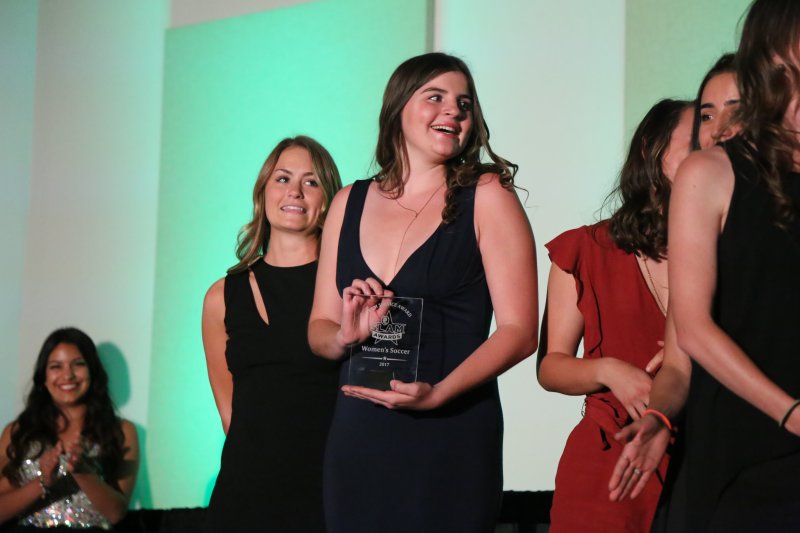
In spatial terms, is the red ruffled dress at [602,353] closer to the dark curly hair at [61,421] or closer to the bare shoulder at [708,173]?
the bare shoulder at [708,173]

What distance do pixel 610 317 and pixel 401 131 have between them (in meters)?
0.66

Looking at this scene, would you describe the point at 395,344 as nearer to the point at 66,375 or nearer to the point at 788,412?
the point at 788,412

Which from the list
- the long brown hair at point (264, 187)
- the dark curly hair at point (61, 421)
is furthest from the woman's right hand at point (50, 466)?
the long brown hair at point (264, 187)

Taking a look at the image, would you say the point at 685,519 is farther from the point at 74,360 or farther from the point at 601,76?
the point at 74,360

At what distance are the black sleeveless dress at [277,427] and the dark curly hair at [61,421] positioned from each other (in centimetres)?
172

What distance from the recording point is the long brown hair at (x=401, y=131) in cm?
235

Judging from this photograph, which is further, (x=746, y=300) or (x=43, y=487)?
(x=43, y=487)

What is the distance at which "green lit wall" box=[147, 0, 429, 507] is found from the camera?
4.45m

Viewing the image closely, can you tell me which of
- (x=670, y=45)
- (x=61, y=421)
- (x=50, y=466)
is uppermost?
(x=670, y=45)

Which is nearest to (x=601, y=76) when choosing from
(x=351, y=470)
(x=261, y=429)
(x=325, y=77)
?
(x=325, y=77)

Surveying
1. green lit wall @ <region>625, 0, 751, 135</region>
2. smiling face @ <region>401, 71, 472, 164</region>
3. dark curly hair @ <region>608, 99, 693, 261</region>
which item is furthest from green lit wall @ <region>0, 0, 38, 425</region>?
dark curly hair @ <region>608, 99, 693, 261</region>

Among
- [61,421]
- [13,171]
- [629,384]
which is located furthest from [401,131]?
[13,171]

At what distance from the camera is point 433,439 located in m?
2.10

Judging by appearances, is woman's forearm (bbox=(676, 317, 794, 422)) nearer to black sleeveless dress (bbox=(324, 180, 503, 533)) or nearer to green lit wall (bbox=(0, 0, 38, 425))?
black sleeveless dress (bbox=(324, 180, 503, 533))
